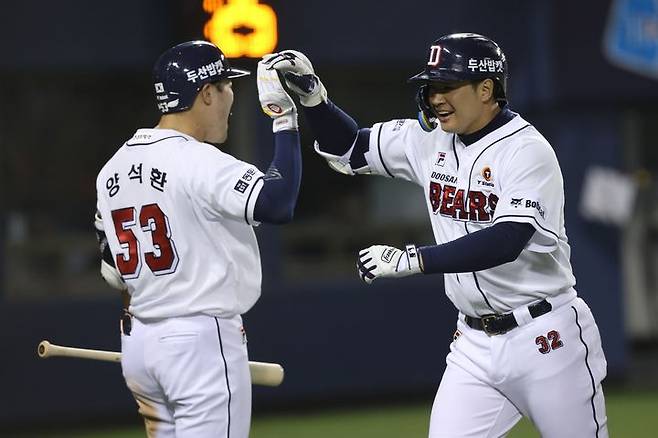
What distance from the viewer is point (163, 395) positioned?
4191 millimetres

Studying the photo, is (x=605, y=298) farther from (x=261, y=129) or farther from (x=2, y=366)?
(x=2, y=366)

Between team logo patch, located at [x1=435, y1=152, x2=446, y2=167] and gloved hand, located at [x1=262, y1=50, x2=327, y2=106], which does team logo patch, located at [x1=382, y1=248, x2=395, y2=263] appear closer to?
team logo patch, located at [x1=435, y1=152, x2=446, y2=167]

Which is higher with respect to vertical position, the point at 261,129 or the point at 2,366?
the point at 261,129

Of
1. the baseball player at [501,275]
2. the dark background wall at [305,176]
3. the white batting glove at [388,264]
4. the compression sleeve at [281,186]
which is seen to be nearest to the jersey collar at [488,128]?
the baseball player at [501,275]

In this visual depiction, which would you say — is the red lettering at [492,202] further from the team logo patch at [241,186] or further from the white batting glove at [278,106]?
the team logo patch at [241,186]

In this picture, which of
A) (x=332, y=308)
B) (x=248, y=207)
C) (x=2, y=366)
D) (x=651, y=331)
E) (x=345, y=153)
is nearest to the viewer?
(x=248, y=207)

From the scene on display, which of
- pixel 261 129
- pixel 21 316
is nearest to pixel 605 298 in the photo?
pixel 261 129

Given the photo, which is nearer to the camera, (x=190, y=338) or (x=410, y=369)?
(x=190, y=338)

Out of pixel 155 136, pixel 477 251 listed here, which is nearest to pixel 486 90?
pixel 477 251

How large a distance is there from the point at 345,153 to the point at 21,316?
3829 millimetres

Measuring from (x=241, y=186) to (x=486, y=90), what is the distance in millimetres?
941

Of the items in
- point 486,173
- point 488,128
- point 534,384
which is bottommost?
point 534,384

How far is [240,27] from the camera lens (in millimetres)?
7301

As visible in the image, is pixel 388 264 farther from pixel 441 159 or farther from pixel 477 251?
pixel 441 159
